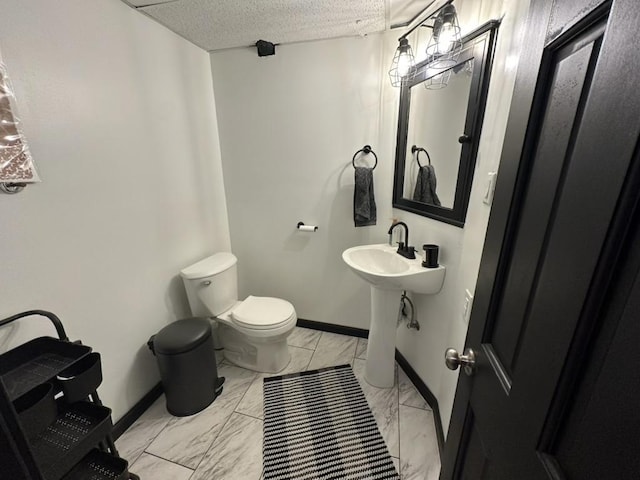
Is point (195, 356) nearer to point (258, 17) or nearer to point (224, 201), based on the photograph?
point (224, 201)

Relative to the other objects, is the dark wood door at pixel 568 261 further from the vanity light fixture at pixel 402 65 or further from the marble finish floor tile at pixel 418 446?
the vanity light fixture at pixel 402 65

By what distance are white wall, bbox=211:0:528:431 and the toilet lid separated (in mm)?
386

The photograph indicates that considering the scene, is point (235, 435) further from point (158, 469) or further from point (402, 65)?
point (402, 65)

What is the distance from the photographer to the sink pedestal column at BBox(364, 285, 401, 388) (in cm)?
166

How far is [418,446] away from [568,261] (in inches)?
58.8

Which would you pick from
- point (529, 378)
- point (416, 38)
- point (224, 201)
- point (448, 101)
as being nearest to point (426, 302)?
point (448, 101)

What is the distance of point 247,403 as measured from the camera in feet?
5.61

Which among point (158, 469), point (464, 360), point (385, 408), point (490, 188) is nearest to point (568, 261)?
point (464, 360)

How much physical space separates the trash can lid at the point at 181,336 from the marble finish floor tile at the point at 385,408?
1.07 m

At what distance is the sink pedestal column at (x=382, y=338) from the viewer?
1.66 m

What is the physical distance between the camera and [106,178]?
1335 millimetres

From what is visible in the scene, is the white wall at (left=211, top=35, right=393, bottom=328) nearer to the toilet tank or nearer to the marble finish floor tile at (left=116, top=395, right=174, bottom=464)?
the toilet tank

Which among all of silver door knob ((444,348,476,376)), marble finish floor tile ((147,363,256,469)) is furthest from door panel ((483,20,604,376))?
marble finish floor tile ((147,363,256,469))

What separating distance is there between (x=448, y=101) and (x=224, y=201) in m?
1.72
